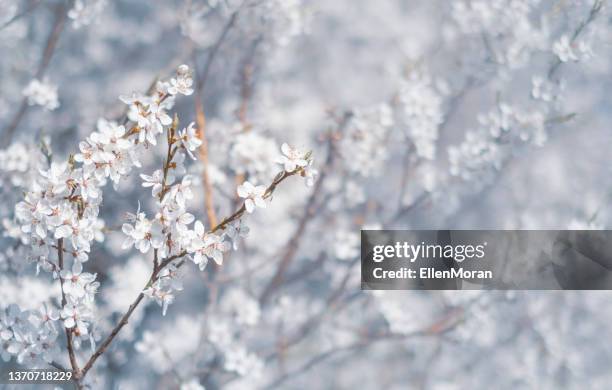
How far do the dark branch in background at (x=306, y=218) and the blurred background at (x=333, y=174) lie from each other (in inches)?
0.5

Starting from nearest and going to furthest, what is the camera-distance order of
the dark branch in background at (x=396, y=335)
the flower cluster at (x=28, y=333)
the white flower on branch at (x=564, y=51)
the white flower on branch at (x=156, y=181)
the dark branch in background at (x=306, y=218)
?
the white flower on branch at (x=156, y=181) → the flower cluster at (x=28, y=333) → the white flower on branch at (x=564, y=51) → the dark branch in background at (x=306, y=218) → the dark branch in background at (x=396, y=335)

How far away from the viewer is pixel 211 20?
225 centimetres

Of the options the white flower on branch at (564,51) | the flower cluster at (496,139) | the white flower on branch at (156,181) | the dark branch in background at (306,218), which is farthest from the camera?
the dark branch in background at (306,218)

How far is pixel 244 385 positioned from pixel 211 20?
4.86ft

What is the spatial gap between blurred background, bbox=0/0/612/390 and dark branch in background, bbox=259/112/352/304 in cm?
1

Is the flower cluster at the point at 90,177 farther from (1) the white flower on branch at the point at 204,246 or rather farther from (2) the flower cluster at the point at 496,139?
(2) the flower cluster at the point at 496,139

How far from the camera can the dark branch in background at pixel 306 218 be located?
170 cm

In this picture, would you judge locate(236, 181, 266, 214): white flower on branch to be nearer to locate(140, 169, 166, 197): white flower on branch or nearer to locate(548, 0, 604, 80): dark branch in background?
locate(140, 169, 166, 197): white flower on branch

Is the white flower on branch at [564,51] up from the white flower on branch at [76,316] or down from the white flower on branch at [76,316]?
up

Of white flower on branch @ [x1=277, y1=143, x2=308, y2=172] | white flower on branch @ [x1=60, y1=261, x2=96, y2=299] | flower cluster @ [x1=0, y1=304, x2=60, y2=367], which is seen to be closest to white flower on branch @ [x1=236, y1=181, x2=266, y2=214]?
white flower on branch @ [x1=277, y1=143, x2=308, y2=172]

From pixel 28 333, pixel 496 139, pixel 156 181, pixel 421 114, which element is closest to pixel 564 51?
pixel 496 139

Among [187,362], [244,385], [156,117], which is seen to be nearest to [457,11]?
[156,117]

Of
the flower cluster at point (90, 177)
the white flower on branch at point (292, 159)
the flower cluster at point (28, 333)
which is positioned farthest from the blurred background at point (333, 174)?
the white flower on branch at point (292, 159)

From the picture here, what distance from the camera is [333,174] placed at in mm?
1980
